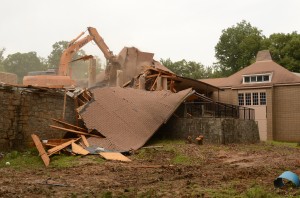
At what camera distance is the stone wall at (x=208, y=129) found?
1875cm

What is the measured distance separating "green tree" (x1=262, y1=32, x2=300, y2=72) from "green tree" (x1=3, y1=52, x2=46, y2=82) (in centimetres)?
4958

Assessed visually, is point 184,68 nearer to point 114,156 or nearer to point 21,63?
point 21,63

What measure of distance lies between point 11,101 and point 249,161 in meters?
10.1

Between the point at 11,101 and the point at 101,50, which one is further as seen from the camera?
the point at 101,50

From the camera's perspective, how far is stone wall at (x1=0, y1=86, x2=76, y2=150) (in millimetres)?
15086

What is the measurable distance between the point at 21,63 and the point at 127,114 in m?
64.3

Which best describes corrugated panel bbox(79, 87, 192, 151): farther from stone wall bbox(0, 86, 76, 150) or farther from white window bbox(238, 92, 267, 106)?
white window bbox(238, 92, 267, 106)

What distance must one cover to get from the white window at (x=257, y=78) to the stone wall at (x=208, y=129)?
11.8m

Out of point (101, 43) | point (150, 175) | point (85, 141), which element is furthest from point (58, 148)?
point (101, 43)

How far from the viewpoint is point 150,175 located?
10914 millimetres

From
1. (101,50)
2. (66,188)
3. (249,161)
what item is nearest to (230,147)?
(249,161)

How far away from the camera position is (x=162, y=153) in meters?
15.2

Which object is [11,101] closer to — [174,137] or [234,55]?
[174,137]

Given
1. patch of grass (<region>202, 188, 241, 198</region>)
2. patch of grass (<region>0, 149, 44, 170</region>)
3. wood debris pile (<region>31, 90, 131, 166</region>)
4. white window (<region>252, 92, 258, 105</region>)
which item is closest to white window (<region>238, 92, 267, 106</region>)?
white window (<region>252, 92, 258, 105</region>)
